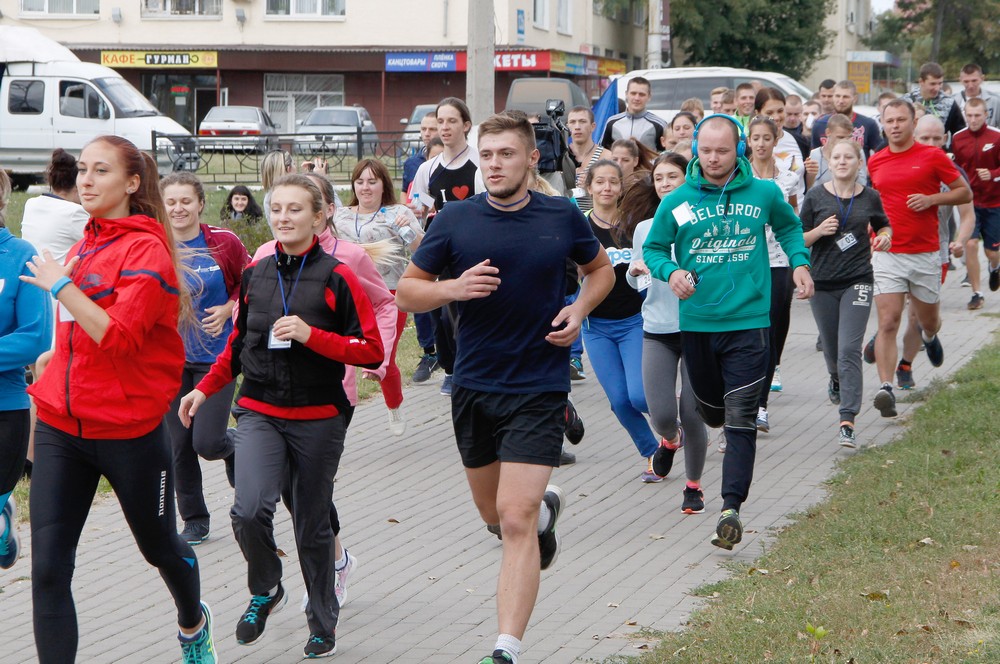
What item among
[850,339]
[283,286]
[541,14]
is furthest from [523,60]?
[283,286]

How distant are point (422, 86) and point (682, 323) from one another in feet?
152

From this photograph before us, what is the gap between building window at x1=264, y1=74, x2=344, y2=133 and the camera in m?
53.4

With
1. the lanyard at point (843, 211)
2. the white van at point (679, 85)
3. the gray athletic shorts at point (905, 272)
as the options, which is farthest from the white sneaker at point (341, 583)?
the white van at point (679, 85)

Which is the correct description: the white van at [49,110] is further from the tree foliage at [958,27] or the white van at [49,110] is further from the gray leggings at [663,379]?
the tree foliage at [958,27]

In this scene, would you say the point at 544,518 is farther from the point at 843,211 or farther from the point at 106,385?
the point at 843,211

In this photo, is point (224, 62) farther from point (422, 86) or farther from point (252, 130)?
point (252, 130)

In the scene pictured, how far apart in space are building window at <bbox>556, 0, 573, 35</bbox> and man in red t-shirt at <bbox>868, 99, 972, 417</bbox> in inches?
1719

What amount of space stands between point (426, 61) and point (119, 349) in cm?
4727

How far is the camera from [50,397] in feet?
15.2

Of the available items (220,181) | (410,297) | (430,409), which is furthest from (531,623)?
(220,181)

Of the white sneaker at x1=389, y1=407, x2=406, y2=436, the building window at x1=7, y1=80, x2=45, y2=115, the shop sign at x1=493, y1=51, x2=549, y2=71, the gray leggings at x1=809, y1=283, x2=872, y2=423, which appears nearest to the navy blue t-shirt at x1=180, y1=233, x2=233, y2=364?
the white sneaker at x1=389, y1=407, x2=406, y2=436

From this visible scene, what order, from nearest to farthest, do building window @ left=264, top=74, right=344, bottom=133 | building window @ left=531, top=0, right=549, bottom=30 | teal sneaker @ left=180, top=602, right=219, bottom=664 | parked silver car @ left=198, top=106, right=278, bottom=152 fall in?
teal sneaker @ left=180, top=602, right=219, bottom=664 → parked silver car @ left=198, top=106, right=278, bottom=152 → building window @ left=531, top=0, right=549, bottom=30 → building window @ left=264, top=74, right=344, bottom=133

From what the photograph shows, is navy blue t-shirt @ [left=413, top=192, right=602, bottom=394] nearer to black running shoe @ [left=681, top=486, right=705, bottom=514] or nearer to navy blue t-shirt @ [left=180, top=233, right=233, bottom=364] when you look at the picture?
navy blue t-shirt @ [left=180, top=233, right=233, bottom=364]

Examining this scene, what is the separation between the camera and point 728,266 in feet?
22.5
